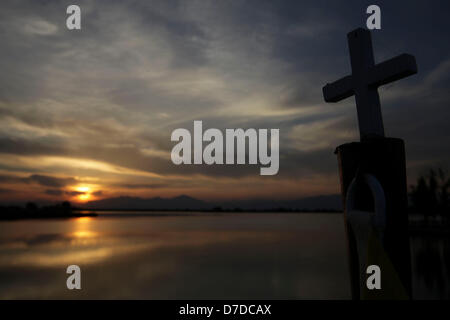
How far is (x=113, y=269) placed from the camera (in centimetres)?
2742

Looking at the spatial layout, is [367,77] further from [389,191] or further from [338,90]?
[389,191]

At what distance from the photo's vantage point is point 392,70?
3076 millimetres

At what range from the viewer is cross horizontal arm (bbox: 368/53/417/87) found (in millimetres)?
2971

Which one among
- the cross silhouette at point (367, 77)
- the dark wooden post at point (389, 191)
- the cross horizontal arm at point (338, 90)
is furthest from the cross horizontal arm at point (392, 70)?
the dark wooden post at point (389, 191)

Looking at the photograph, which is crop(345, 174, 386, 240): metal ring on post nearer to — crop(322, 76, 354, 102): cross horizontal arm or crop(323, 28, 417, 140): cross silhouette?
crop(323, 28, 417, 140): cross silhouette

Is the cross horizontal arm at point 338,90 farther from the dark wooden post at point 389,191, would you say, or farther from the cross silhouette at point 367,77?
the dark wooden post at point 389,191

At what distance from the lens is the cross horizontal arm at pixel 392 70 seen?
2.97 m

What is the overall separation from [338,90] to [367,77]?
0.36 m

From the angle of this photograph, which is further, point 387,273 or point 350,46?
point 350,46
